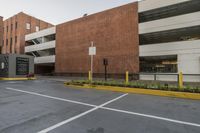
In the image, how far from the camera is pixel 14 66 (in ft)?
70.8

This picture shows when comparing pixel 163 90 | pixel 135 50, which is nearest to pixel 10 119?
pixel 163 90

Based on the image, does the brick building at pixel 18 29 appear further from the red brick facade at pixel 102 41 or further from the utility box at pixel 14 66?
the utility box at pixel 14 66

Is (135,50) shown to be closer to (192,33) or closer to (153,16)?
(153,16)

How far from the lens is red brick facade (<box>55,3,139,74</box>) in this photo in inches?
825

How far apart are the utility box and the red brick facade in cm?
734

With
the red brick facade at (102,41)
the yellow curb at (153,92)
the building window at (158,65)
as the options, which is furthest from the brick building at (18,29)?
the yellow curb at (153,92)

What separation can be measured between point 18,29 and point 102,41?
25557mm

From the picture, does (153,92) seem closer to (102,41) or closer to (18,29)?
(102,41)

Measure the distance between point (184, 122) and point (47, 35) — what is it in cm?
3398

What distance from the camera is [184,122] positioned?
14.1ft

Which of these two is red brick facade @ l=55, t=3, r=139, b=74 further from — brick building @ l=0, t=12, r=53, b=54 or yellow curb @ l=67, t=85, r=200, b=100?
brick building @ l=0, t=12, r=53, b=54

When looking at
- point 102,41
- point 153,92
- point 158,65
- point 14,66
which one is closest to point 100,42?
point 102,41

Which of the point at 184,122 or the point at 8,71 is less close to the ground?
the point at 8,71

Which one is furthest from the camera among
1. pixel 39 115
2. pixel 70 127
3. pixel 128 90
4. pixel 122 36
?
pixel 122 36
